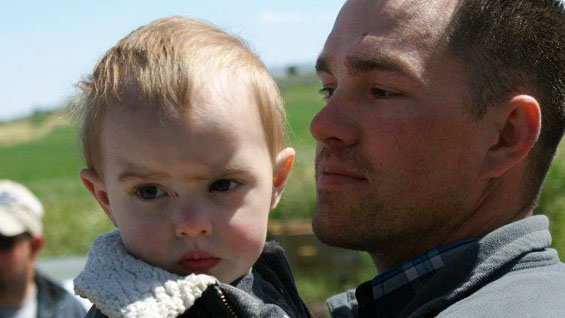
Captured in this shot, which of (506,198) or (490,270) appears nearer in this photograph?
(490,270)

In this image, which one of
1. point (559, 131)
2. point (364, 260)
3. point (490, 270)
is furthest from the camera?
point (364, 260)

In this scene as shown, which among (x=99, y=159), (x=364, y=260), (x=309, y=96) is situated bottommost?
(x=309, y=96)

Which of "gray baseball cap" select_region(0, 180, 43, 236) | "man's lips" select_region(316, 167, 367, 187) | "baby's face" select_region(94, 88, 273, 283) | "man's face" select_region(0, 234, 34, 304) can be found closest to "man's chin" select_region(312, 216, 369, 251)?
"man's lips" select_region(316, 167, 367, 187)

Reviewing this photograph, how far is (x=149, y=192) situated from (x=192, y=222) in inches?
5.9

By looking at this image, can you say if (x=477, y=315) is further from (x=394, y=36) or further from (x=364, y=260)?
(x=364, y=260)

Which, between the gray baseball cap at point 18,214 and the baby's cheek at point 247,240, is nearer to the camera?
the baby's cheek at point 247,240

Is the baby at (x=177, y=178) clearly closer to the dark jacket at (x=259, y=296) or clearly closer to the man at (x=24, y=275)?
the dark jacket at (x=259, y=296)

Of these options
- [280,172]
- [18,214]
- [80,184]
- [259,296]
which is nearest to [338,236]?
[280,172]

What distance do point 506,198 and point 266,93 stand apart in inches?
31.7

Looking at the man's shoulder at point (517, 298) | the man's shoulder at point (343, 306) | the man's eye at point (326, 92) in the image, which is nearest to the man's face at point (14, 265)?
the man's eye at point (326, 92)

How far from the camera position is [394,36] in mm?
2695

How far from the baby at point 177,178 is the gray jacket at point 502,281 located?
1.26 ft

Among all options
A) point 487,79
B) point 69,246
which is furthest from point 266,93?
point 69,246

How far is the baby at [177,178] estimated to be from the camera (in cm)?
211
